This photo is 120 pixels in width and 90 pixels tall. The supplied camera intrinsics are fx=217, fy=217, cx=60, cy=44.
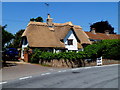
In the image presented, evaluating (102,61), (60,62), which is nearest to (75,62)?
(60,62)

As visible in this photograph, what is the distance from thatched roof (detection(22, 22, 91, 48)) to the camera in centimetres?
3744

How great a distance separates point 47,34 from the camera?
40.0m

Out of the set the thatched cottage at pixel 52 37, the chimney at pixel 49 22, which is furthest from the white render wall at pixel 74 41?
the chimney at pixel 49 22

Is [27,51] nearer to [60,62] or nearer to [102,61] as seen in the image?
[60,62]

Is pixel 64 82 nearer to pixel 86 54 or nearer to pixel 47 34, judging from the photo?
pixel 86 54

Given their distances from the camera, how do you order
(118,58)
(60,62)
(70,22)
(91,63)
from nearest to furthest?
(60,62)
(91,63)
(118,58)
(70,22)

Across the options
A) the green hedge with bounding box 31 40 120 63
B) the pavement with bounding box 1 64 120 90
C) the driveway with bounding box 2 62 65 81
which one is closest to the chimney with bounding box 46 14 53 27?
the green hedge with bounding box 31 40 120 63

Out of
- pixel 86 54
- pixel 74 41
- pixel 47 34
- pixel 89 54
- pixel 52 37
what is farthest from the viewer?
pixel 74 41

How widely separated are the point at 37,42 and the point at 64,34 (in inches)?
269

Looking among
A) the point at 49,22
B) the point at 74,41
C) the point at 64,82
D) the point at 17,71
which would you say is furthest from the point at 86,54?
Result: the point at 49,22

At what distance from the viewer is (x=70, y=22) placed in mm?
44750

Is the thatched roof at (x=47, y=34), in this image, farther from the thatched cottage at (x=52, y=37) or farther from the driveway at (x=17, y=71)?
the driveway at (x=17, y=71)

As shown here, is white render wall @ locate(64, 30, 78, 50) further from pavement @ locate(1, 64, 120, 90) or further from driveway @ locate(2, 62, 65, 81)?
pavement @ locate(1, 64, 120, 90)

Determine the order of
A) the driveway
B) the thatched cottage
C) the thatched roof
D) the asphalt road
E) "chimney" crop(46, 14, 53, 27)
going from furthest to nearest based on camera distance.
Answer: "chimney" crop(46, 14, 53, 27) → the thatched cottage → the thatched roof → the driveway → the asphalt road
